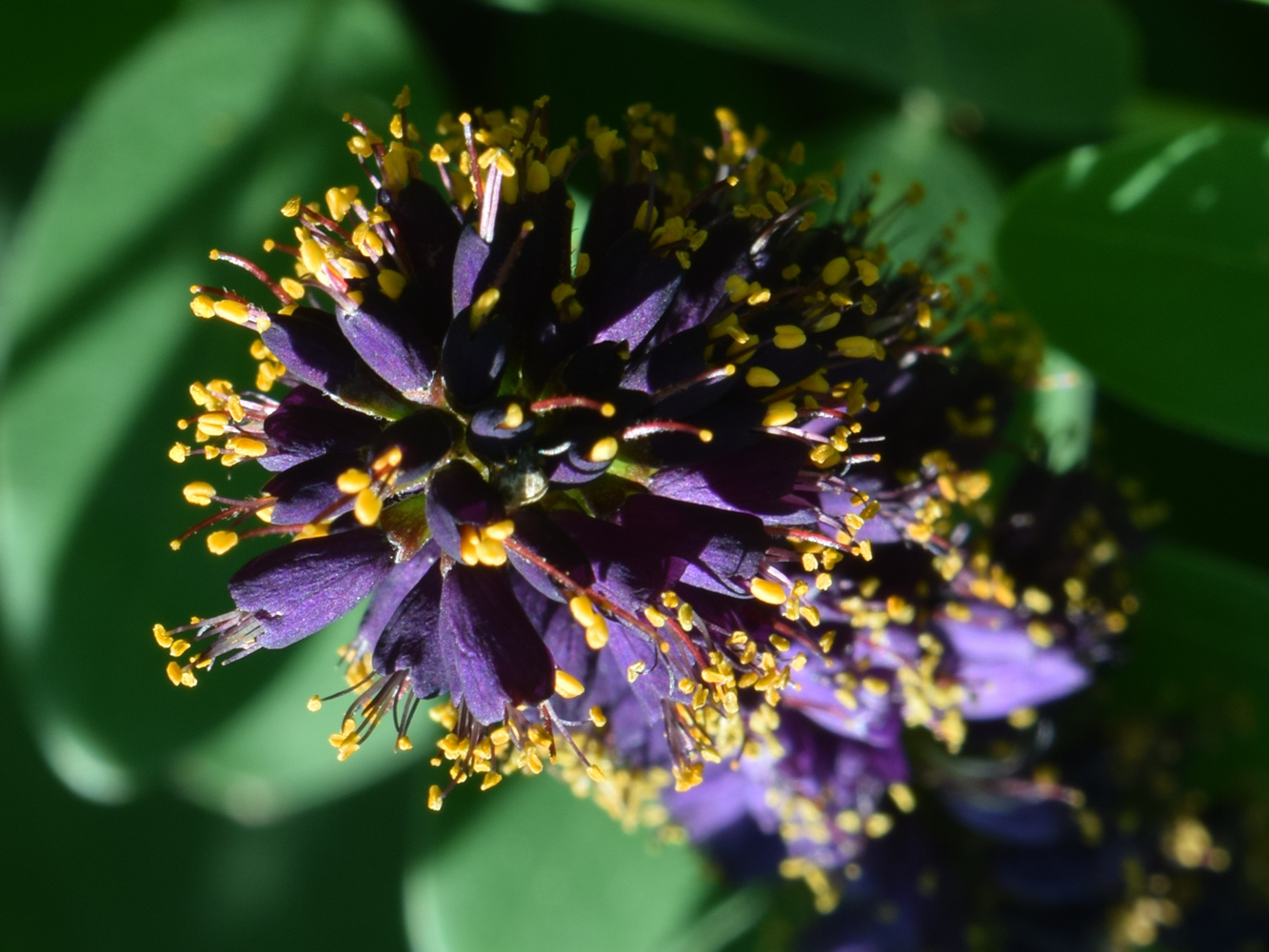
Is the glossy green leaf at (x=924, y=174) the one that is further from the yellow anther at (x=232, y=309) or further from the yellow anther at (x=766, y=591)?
the yellow anther at (x=232, y=309)

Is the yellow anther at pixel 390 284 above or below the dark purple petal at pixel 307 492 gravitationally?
above

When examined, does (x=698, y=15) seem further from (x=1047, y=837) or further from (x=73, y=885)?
(x=73, y=885)

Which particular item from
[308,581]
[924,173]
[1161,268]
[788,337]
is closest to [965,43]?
[924,173]

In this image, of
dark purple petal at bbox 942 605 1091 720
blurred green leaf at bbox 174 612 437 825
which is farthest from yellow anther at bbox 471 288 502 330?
blurred green leaf at bbox 174 612 437 825

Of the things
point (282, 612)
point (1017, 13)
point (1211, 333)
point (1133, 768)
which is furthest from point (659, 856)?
point (1017, 13)

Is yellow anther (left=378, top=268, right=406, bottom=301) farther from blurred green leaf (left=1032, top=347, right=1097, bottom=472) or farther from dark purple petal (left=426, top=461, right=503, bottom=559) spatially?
blurred green leaf (left=1032, top=347, right=1097, bottom=472)

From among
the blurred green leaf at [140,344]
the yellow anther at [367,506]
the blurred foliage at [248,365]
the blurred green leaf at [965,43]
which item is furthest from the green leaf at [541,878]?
the blurred green leaf at [965,43]

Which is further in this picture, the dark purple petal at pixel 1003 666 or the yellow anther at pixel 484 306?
the dark purple petal at pixel 1003 666
